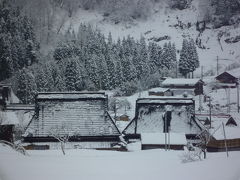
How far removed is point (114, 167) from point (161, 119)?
2559mm

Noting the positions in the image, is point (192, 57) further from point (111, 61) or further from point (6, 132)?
point (6, 132)

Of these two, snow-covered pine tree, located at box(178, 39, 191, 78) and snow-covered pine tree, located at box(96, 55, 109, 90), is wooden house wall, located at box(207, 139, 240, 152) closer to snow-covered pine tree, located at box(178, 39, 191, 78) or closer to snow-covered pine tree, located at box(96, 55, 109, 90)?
snow-covered pine tree, located at box(178, 39, 191, 78)

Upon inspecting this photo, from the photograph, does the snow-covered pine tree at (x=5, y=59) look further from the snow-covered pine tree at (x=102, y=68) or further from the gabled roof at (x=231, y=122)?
the gabled roof at (x=231, y=122)

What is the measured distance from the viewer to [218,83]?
220 inches

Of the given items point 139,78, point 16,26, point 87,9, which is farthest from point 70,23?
point 139,78

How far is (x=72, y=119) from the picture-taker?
716cm

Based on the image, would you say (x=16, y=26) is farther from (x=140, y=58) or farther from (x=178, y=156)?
(x=178, y=156)

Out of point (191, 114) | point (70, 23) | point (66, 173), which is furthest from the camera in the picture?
point (191, 114)

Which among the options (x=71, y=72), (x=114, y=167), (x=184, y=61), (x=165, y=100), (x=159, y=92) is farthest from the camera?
(x=165, y=100)

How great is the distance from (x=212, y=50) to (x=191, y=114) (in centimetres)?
199

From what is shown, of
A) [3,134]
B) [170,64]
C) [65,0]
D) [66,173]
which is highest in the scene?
[65,0]

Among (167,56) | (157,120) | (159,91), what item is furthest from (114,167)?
(157,120)

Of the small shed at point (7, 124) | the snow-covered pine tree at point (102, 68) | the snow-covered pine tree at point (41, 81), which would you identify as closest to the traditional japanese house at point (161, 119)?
the snow-covered pine tree at point (102, 68)

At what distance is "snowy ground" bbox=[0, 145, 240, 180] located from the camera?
4918 mm
